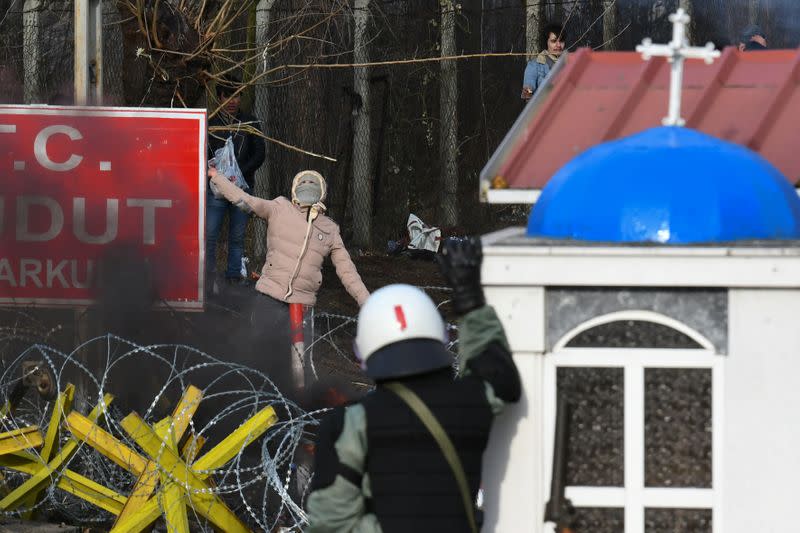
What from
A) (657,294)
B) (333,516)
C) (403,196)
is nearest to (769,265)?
(657,294)

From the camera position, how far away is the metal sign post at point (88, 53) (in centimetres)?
1005

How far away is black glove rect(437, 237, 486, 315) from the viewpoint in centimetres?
456

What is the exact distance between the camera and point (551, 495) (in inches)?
180

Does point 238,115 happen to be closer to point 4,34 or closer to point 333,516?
point 4,34

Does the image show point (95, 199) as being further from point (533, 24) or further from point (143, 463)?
point (533, 24)

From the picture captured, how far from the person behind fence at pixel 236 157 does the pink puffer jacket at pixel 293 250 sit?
217 cm

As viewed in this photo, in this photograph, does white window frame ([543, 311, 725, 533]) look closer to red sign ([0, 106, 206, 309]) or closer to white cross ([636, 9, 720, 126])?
white cross ([636, 9, 720, 126])

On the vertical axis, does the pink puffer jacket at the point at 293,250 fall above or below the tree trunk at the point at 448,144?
below

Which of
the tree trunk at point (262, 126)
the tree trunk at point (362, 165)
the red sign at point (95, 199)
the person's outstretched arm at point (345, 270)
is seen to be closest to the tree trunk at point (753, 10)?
the tree trunk at point (362, 165)

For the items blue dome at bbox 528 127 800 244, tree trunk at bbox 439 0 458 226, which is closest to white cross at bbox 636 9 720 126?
blue dome at bbox 528 127 800 244

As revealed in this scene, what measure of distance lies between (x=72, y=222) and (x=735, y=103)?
4.96m

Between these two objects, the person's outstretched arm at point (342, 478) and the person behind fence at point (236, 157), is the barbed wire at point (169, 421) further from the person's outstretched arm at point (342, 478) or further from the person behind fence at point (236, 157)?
the person's outstretched arm at point (342, 478)

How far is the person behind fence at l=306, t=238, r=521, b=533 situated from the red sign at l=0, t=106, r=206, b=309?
5.33 meters

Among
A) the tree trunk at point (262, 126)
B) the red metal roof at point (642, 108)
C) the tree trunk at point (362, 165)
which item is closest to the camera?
the red metal roof at point (642, 108)
